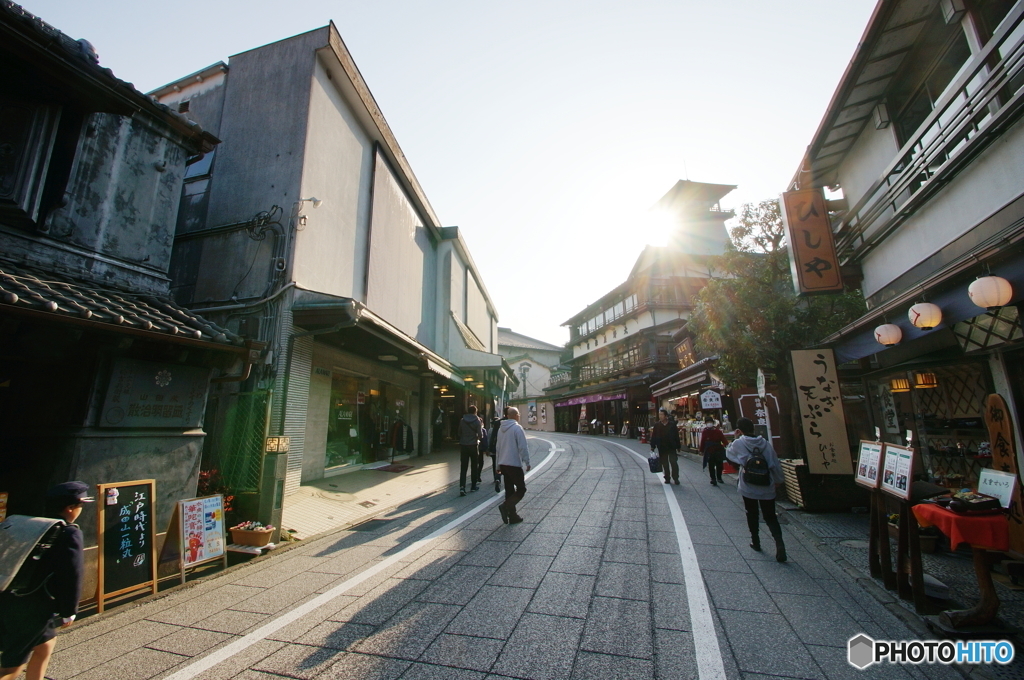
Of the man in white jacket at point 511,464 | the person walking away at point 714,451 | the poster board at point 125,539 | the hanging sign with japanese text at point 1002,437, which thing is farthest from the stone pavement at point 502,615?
the person walking away at point 714,451

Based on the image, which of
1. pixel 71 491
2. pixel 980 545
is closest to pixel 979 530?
pixel 980 545

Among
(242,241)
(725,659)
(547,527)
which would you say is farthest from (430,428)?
(725,659)

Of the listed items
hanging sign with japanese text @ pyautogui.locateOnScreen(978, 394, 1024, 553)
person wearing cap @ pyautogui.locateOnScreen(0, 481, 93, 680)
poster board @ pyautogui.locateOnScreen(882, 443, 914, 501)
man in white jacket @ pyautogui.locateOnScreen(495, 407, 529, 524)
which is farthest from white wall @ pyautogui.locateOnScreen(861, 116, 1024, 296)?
person wearing cap @ pyautogui.locateOnScreen(0, 481, 93, 680)

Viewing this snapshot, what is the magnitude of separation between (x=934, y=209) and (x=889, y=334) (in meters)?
2.33

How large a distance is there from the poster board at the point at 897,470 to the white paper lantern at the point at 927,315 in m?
2.45

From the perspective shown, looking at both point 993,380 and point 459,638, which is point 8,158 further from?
point 993,380

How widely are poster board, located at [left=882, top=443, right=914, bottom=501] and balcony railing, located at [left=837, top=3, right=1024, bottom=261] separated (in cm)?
461

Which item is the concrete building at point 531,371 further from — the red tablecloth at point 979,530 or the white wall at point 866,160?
the red tablecloth at point 979,530

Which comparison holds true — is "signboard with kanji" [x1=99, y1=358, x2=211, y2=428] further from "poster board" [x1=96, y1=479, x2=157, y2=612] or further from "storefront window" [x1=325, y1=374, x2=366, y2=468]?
"storefront window" [x1=325, y1=374, x2=366, y2=468]

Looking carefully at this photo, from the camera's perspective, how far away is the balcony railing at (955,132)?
5.25 m

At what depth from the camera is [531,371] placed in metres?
53.8

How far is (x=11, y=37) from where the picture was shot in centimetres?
520

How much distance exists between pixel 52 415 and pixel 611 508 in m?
8.75

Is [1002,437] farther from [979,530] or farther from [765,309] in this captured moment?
[765,309]
